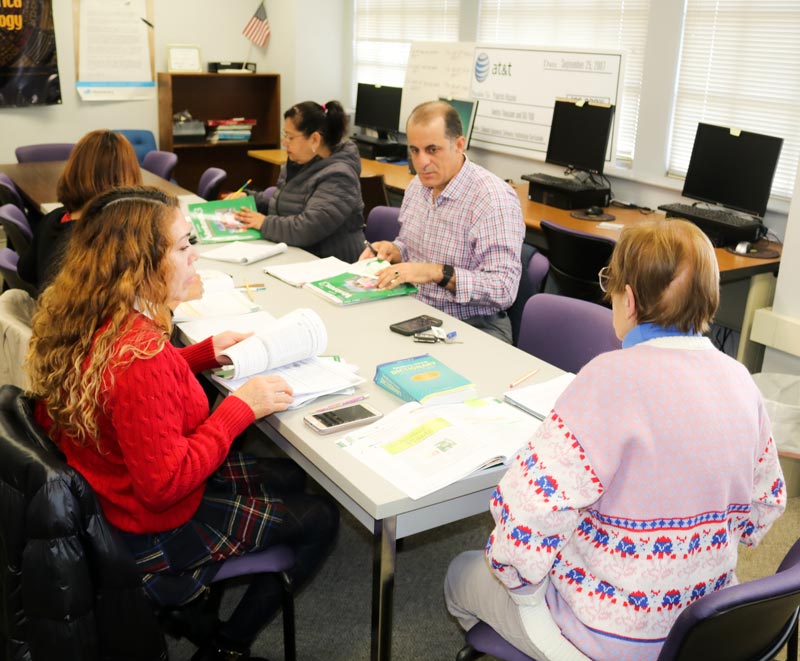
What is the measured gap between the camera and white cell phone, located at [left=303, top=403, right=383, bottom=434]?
166cm

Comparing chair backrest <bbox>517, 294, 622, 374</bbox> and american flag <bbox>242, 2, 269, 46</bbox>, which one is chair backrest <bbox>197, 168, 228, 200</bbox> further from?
chair backrest <bbox>517, 294, 622, 374</bbox>

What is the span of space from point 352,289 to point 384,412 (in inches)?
34.7

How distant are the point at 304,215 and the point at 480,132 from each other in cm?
255

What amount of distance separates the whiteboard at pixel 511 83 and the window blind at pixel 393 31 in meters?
0.34

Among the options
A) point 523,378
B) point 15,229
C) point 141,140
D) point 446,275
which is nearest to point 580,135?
point 446,275

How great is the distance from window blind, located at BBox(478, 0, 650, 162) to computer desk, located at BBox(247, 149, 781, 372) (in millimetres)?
630

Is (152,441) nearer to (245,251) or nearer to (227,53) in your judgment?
(245,251)

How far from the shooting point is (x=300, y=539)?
5.78 feet

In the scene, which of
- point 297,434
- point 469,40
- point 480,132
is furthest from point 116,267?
point 469,40

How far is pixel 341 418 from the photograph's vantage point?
1.70m

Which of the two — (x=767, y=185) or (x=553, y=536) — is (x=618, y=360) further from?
(x=767, y=185)

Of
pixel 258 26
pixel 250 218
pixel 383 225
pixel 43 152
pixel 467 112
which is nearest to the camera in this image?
pixel 250 218

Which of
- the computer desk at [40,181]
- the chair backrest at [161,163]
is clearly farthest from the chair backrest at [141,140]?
the computer desk at [40,181]

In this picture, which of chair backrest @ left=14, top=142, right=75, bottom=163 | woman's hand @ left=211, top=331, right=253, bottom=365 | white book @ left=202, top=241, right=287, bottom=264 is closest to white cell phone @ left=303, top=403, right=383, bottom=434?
woman's hand @ left=211, top=331, right=253, bottom=365
